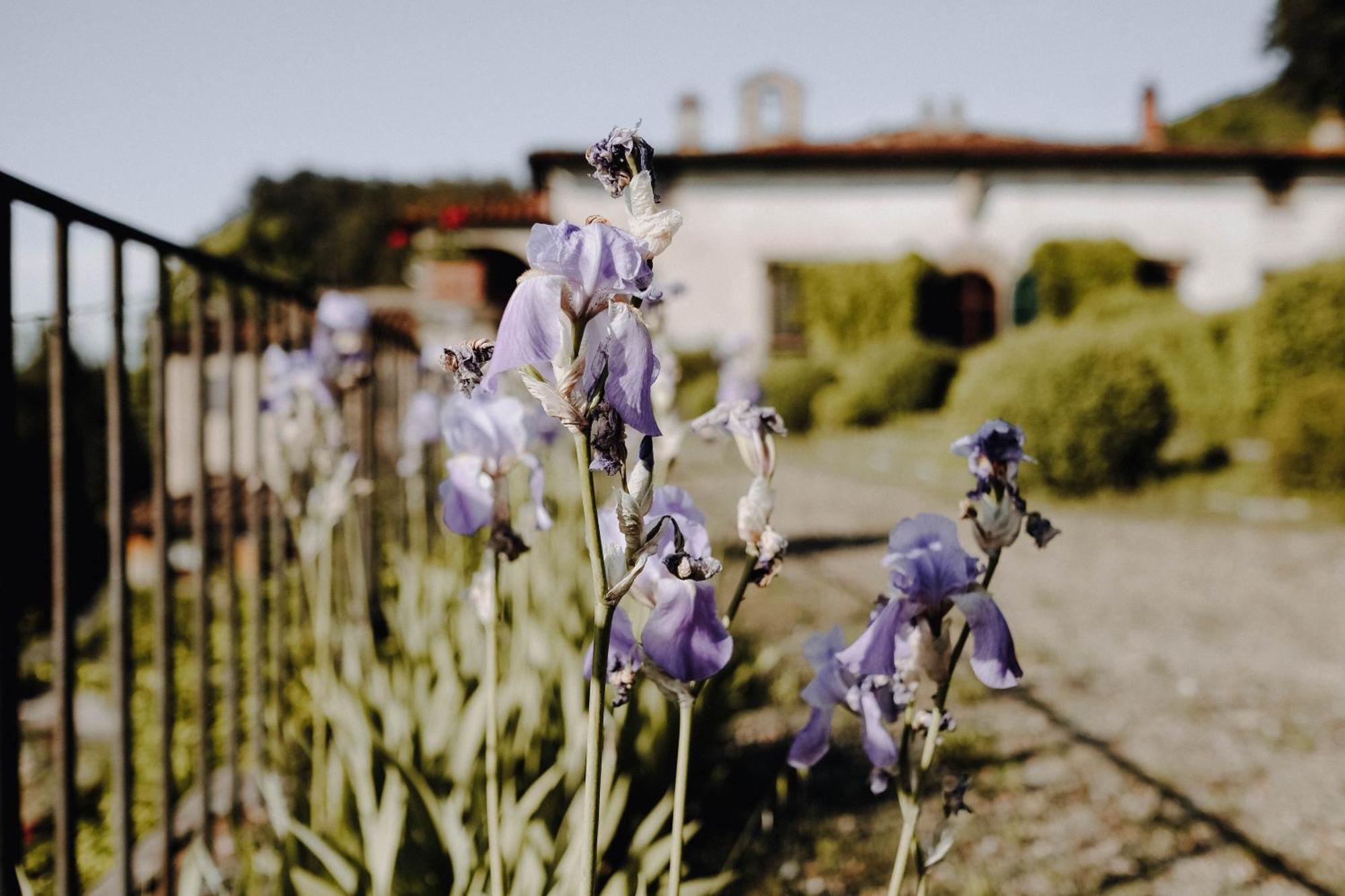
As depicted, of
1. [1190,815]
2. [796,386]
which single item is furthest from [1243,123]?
[1190,815]

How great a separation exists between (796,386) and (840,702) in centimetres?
1253

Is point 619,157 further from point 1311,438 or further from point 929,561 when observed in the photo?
point 1311,438

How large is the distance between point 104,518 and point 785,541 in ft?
25.0

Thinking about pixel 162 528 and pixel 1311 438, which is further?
pixel 1311 438

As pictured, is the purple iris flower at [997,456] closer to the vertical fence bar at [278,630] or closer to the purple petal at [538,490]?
the purple petal at [538,490]

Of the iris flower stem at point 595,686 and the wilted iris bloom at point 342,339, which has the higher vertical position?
the wilted iris bloom at point 342,339

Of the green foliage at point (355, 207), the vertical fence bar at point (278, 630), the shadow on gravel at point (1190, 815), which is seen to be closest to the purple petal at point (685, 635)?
the shadow on gravel at point (1190, 815)

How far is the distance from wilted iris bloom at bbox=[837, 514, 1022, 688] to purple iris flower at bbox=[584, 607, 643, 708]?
22 centimetres

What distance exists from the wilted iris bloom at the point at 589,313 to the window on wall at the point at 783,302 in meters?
15.3

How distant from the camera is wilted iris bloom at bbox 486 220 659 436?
0.77 m

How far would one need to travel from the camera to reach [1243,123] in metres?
40.8

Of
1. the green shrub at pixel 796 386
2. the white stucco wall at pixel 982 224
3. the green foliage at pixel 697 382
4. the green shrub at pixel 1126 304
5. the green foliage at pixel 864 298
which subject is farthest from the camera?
the white stucco wall at pixel 982 224

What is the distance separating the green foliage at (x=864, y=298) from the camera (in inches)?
586

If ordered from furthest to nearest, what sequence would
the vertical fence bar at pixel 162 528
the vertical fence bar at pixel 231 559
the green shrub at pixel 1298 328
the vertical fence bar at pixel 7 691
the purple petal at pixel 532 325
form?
the green shrub at pixel 1298 328 → the vertical fence bar at pixel 231 559 → the vertical fence bar at pixel 162 528 → the vertical fence bar at pixel 7 691 → the purple petal at pixel 532 325
